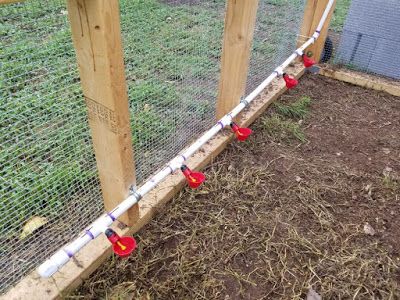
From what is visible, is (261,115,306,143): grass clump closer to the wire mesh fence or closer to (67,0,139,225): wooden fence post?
the wire mesh fence

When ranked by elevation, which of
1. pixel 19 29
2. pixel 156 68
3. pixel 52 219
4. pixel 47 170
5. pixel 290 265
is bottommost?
pixel 290 265

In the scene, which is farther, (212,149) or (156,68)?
(156,68)

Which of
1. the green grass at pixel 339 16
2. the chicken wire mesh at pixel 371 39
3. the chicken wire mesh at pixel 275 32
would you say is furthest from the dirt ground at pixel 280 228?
the green grass at pixel 339 16

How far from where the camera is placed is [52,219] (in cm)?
161

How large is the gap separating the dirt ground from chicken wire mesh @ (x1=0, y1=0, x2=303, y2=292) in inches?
11.7

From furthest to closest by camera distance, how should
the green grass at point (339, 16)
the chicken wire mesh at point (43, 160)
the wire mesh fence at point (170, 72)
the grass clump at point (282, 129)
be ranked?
the green grass at point (339, 16) < the grass clump at point (282, 129) < the wire mesh fence at point (170, 72) < the chicken wire mesh at point (43, 160)

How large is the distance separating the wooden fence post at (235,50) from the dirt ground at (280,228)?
31cm

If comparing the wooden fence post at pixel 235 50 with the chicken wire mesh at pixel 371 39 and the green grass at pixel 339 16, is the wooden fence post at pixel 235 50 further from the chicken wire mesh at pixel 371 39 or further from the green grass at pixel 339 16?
the green grass at pixel 339 16

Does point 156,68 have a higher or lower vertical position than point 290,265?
higher

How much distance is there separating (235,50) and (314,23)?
1.48 metres

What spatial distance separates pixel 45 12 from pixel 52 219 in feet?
2.91

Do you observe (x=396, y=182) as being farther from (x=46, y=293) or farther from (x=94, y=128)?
(x=46, y=293)

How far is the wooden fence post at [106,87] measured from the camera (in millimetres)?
1072

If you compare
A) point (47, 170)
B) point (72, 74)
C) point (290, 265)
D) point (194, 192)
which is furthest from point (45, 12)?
point (290, 265)
